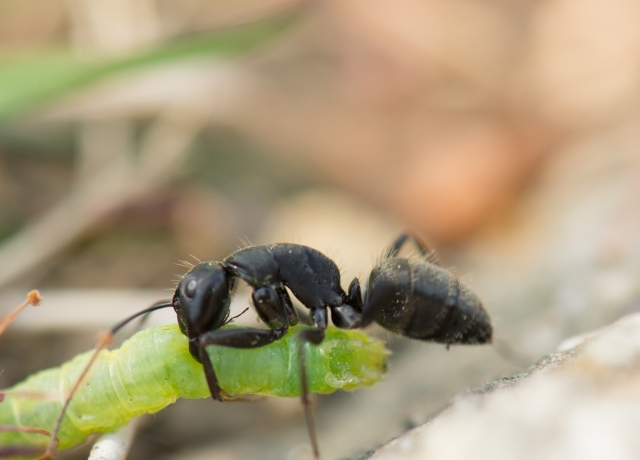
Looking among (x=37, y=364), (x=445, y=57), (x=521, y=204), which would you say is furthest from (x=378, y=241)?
(x=37, y=364)

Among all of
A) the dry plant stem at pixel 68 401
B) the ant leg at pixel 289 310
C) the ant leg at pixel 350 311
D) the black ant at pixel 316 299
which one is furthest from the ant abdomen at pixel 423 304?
the dry plant stem at pixel 68 401

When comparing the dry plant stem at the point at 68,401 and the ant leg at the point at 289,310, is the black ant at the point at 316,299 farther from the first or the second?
the dry plant stem at the point at 68,401

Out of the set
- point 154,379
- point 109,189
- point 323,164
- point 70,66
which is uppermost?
point 70,66

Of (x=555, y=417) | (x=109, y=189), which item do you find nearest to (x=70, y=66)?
(x=109, y=189)

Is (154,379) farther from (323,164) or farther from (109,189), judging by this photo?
(323,164)

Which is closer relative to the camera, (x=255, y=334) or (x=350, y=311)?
(x=255, y=334)

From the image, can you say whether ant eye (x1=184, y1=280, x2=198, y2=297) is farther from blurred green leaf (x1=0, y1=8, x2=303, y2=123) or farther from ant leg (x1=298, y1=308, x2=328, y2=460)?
blurred green leaf (x1=0, y1=8, x2=303, y2=123)
